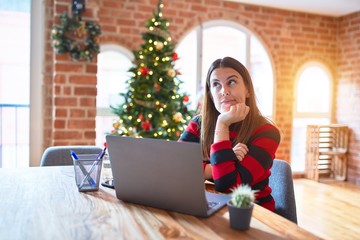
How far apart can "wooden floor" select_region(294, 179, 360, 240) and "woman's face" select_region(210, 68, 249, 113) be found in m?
1.56

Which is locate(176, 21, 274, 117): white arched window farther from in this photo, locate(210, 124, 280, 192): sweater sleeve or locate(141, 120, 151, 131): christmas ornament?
locate(210, 124, 280, 192): sweater sleeve

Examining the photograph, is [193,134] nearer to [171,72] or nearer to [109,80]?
[171,72]

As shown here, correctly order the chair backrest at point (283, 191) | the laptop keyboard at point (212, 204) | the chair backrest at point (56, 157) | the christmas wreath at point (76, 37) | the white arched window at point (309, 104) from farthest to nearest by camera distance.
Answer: the white arched window at point (309, 104) < the christmas wreath at point (76, 37) < the chair backrest at point (56, 157) < the chair backrest at point (283, 191) < the laptop keyboard at point (212, 204)

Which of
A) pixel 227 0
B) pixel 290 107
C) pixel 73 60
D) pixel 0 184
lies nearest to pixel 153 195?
pixel 0 184

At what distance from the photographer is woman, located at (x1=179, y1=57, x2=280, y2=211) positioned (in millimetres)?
1188

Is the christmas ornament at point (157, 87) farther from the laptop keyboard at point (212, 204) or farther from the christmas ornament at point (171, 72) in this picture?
the laptop keyboard at point (212, 204)

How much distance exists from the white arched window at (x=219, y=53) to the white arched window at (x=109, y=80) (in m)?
0.75

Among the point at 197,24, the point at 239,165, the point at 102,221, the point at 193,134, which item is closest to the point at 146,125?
the point at 193,134

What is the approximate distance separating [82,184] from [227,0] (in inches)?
152

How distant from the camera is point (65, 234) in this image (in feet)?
2.56

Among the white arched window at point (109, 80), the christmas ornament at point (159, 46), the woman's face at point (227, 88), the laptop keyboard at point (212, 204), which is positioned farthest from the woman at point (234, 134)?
the white arched window at point (109, 80)

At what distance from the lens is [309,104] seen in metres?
5.14

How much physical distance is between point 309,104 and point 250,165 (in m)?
4.32

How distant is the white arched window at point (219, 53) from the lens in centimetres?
451
